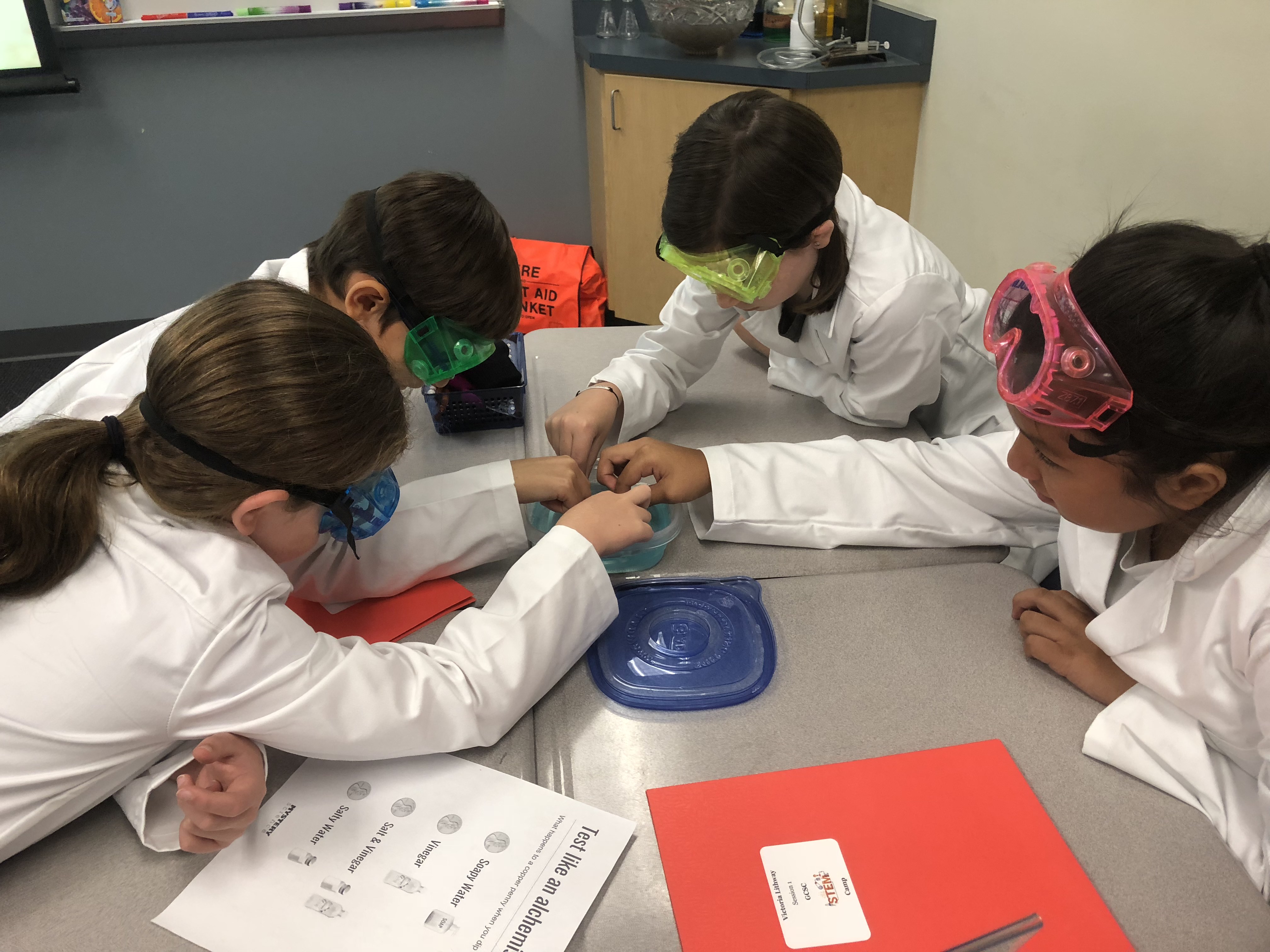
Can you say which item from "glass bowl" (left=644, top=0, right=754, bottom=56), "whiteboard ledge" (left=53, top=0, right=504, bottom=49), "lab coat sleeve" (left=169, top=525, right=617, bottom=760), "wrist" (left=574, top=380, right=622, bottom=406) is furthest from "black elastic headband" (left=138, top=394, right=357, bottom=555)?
"whiteboard ledge" (left=53, top=0, right=504, bottom=49)

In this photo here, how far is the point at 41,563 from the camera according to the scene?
729 mm

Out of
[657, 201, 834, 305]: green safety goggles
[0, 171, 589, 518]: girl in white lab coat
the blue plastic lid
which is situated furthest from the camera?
[657, 201, 834, 305]: green safety goggles

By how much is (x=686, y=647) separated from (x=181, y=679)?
478 millimetres

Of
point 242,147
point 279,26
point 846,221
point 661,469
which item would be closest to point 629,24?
point 279,26

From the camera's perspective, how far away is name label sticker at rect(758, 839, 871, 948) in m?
0.65

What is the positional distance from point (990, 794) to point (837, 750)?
0.44 feet

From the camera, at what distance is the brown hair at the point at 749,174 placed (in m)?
1.15

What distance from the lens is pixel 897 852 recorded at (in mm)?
713

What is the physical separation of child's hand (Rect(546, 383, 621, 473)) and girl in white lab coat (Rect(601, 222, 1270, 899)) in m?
0.57

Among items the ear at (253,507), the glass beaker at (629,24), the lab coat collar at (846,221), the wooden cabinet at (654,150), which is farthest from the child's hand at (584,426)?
the glass beaker at (629,24)

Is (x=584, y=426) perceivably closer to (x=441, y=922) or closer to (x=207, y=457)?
(x=207, y=457)

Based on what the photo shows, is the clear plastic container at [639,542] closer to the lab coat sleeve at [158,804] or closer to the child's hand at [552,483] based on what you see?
the child's hand at [552,483]

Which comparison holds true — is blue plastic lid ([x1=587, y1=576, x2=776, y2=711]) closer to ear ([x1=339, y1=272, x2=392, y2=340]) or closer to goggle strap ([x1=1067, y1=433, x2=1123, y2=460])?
goggle strap ([x1=1067, y1=433, x2=1123, y2=460])

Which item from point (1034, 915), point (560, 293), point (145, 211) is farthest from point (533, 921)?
point (145, 211)
